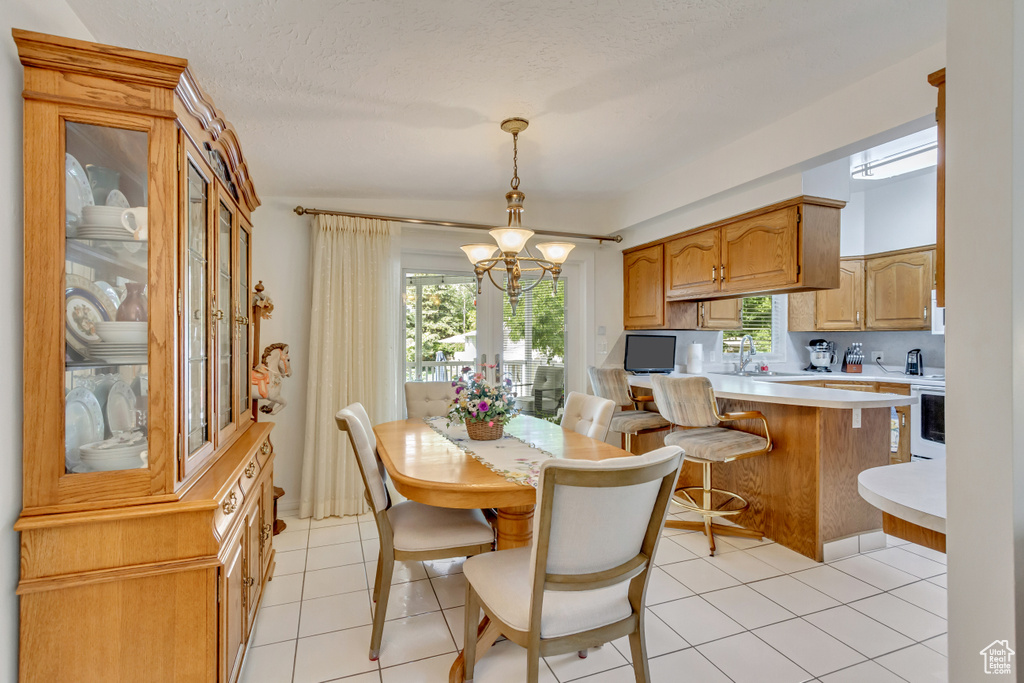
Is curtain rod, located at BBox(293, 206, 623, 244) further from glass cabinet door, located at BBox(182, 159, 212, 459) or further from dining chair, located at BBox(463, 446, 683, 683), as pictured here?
dining chair, located at BBox(463, 446, 683, 683)

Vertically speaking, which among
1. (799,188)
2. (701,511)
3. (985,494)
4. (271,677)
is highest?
(799,188)

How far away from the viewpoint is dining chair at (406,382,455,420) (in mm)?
3283

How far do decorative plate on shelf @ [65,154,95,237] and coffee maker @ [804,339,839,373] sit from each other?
5854mm

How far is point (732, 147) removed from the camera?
302cm

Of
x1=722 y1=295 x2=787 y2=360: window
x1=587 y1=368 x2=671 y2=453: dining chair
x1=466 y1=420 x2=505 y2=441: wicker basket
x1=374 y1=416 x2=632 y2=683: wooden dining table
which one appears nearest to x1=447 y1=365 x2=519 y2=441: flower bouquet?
x1=466 y1=420 x2=505 y2=441: wicker basket

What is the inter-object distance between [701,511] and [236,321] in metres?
2.77

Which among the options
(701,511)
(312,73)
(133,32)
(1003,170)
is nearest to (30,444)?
(133,32)

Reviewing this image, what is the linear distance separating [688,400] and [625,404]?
3.58ft

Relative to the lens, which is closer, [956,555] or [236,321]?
[956,555]

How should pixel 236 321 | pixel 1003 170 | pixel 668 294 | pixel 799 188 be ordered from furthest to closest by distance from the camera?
pixel 668 294
pixel 799 188
pixel 236 321
pixel 1003 170

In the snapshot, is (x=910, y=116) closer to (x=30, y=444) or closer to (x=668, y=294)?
(x=668, y=294)

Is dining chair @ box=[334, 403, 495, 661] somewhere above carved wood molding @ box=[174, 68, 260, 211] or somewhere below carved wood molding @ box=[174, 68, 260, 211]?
below
